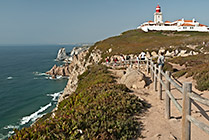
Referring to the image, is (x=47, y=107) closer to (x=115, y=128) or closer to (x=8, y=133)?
(x=8, y=133)

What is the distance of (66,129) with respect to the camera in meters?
5.13

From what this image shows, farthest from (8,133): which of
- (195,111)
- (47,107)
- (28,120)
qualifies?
(195,111)

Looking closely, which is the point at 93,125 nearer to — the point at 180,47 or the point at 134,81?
the point at 134,81

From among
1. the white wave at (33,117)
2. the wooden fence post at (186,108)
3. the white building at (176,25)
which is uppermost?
the white building at (176,25)

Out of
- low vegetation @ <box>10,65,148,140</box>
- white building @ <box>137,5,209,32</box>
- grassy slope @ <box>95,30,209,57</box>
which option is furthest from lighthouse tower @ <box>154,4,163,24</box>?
low vegetation @ <box>10,65,148,140</box>

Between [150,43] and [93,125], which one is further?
[150,43]

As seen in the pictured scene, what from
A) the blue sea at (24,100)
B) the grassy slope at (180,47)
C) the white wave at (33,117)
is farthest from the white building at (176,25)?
the white wave at (33,117)

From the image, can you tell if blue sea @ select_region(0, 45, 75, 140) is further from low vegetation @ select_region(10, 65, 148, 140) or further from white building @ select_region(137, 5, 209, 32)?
white building @ select_region(137, 5, 209, 32)

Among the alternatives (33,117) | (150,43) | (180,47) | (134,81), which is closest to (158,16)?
(150,43)

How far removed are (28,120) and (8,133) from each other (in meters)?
3.95

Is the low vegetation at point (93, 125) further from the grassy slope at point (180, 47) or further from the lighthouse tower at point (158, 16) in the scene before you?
the lighthouse tower at point (158, 16)

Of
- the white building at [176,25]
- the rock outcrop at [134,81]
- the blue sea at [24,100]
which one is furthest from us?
the white building at [176,25]

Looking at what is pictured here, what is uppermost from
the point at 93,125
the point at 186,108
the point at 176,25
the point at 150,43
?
the point at 176,25

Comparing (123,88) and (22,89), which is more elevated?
(123,88)
